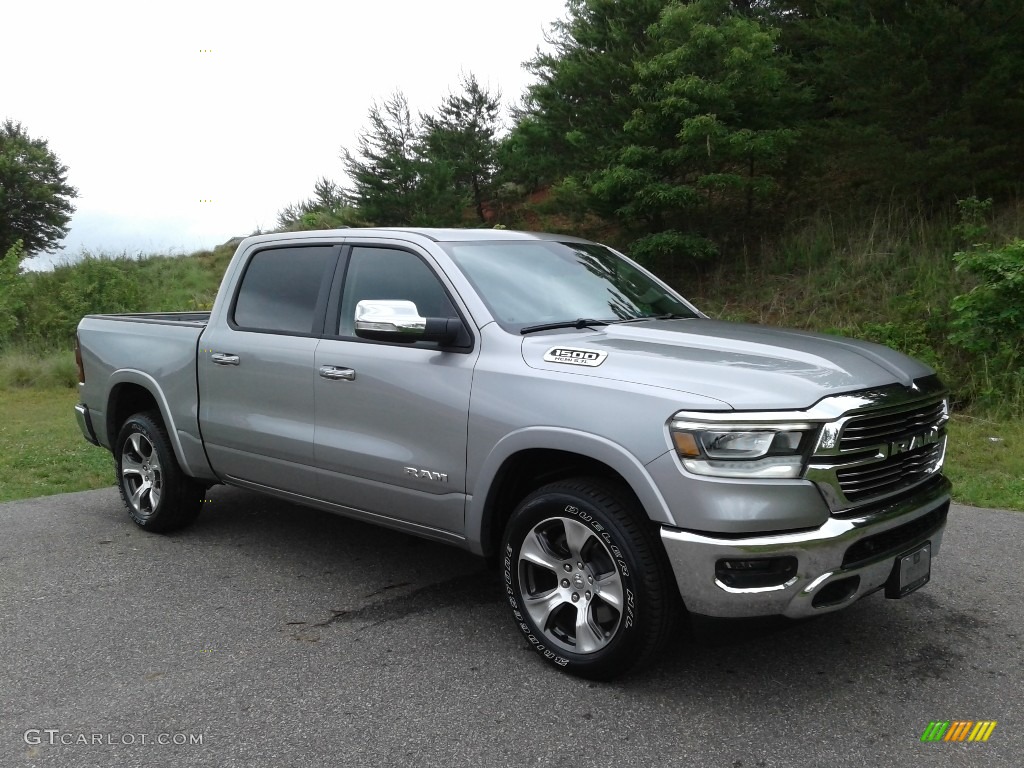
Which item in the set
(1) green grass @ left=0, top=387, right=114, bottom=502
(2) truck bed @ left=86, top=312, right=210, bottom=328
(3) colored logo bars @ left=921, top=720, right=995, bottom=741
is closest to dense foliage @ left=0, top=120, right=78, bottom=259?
(1) green grass @ left=0, top=387, right=114, bottom=502

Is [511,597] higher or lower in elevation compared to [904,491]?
lower

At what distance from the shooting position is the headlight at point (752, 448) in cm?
326

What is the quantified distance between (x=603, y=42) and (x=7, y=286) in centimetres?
1436

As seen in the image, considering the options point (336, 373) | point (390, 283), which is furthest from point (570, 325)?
point (336, 373)

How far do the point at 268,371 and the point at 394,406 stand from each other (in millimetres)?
1056

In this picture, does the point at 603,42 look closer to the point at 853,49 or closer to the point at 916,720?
the point at 853,49

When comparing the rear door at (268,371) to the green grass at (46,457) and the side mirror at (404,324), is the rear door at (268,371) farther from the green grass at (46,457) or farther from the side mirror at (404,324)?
the green grass at (46,457)

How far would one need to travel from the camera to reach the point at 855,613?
446 cm

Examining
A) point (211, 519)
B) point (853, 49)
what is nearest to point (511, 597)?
point (211, 519)

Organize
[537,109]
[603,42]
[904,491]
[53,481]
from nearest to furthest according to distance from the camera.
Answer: [904,491] → [53,481] → [603,42] → [537,109]

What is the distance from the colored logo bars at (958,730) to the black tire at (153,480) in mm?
4540

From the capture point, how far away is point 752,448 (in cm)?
328

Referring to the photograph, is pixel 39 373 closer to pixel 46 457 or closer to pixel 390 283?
pixel 46 457

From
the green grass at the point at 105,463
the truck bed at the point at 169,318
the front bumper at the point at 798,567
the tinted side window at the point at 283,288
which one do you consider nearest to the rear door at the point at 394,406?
the tinted side window at the point at 283,288
